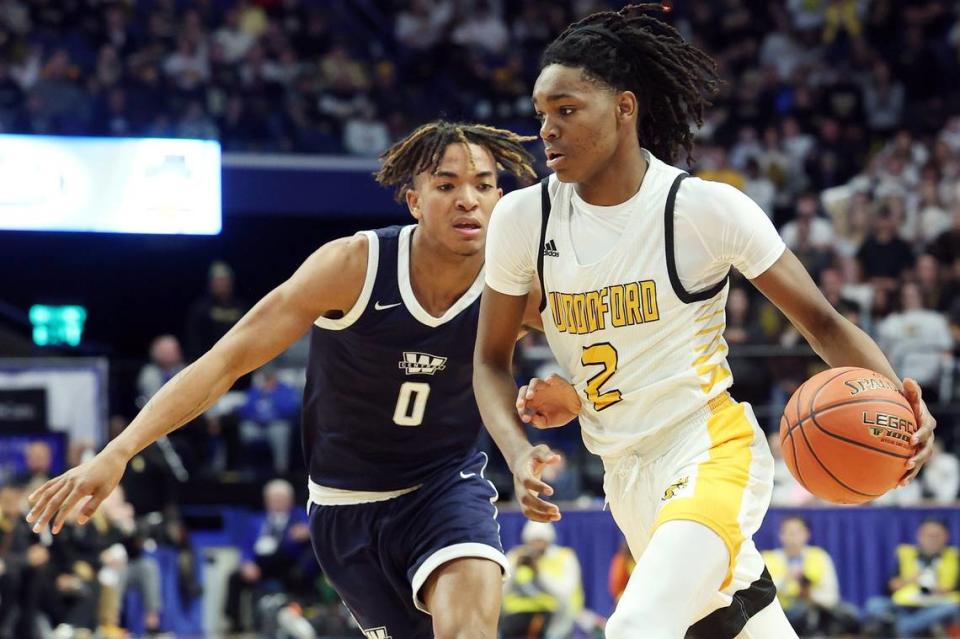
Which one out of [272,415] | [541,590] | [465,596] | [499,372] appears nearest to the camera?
[499,372]

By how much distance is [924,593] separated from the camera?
1116 centimetres

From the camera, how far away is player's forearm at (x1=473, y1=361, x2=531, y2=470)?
4230 millimetres

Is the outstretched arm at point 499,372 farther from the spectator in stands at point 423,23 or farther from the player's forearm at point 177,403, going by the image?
the spectator in stands at point 423,23

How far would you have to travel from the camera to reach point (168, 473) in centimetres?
1216

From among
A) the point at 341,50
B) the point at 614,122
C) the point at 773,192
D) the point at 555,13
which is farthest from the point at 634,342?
the point at 555,13

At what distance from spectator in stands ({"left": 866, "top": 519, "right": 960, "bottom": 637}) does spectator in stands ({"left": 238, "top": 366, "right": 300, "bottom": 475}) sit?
16.6ft

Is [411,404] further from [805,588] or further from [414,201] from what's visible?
[805,588]

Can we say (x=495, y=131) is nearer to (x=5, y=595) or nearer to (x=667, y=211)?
(x=667, y=211)

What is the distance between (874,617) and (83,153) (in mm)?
9200

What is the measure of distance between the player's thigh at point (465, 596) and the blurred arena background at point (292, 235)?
6173 millimetres

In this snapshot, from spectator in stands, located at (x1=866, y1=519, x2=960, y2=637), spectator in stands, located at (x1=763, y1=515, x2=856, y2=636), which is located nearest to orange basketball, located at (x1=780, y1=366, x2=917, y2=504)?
spectator in stands, located at (x1=763, y1=515, x2=856, y2=636)

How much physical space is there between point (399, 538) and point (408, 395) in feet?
1.66

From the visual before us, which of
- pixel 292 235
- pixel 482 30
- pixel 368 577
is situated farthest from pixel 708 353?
pixel 482 30

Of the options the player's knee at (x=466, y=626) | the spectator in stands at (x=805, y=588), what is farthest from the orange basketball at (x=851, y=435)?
the spectator in stands at (x=805, y=588)
